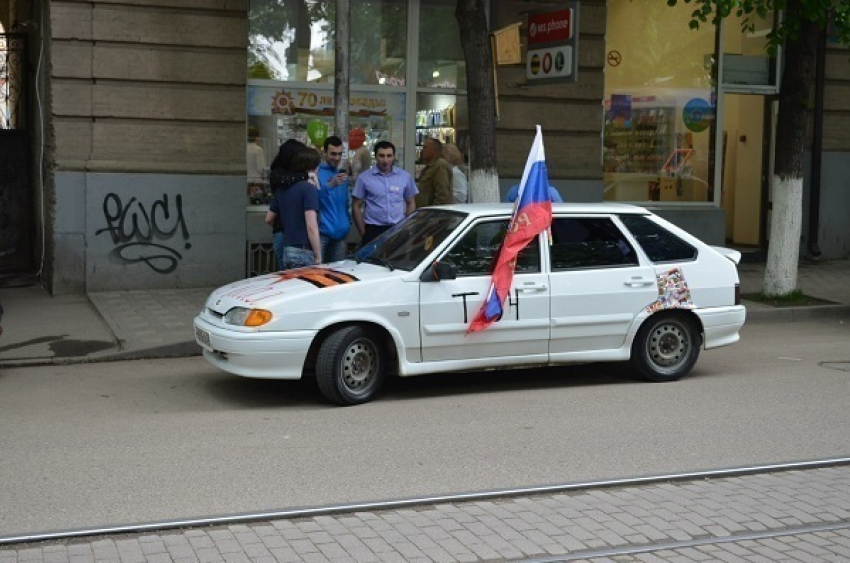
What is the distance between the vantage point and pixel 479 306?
9336mm

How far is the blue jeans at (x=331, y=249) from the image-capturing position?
1222 centimetres

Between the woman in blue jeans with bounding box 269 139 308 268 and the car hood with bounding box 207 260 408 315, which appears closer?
the car hood with bounding box 207 260 408 315

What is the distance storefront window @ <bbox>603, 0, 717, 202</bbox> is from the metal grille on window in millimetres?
5031

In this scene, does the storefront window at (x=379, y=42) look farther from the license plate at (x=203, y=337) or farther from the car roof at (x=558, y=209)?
the license plate at (x=203, y=337)

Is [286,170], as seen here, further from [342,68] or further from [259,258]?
[259,258]

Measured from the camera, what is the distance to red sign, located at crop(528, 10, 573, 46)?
1459 centimetres

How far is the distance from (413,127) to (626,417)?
825cm

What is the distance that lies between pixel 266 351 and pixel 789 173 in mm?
8074

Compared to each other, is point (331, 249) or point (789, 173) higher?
point (789, 173)

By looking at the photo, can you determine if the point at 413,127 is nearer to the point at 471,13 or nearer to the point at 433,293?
the point at 471,13

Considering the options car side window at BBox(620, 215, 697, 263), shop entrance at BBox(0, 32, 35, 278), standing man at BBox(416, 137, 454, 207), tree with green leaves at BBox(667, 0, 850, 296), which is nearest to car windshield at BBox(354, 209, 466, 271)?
car side window at BBox(620, 215, 697, 263)

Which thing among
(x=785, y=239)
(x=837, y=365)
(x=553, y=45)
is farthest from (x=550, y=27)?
(x=837, y=365)

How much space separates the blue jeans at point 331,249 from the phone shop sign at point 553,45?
386 centimetres

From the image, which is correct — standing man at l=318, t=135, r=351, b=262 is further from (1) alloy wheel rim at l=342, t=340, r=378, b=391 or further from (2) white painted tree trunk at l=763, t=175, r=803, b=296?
(2) white painted tree trunk at l=763, t=175, r=803, b=296
